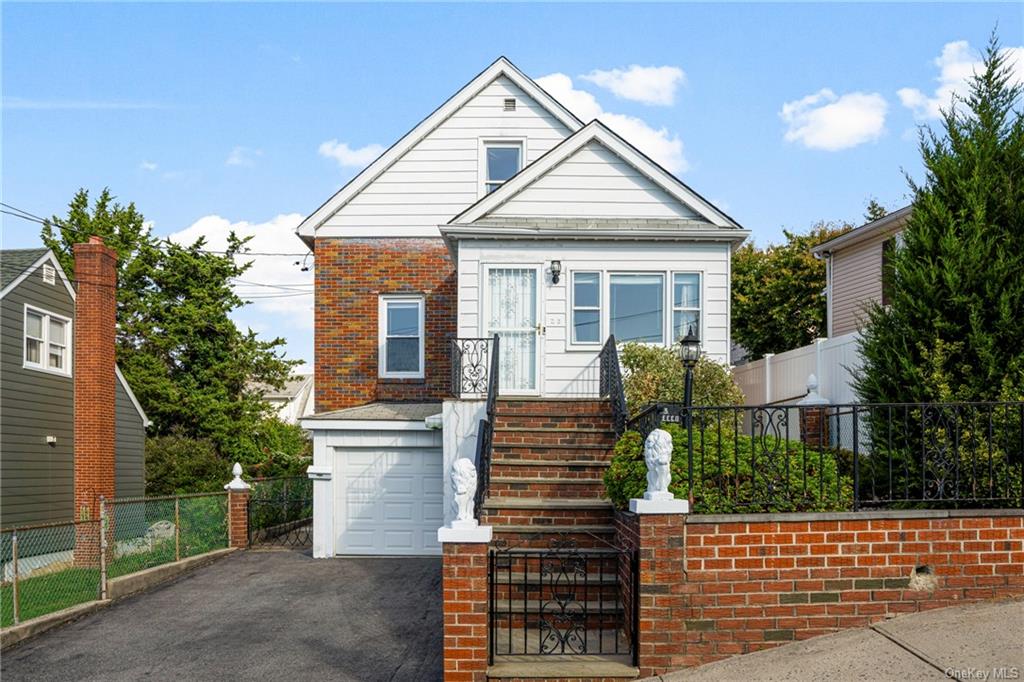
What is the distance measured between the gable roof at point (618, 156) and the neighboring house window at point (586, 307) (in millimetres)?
1785

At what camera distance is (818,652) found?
7148 millimetres

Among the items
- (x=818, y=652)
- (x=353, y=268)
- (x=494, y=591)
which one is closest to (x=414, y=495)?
(x=353, y=268)

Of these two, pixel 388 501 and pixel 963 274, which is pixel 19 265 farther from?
pixel 963 274

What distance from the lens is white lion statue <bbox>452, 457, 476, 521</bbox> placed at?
24.3ft

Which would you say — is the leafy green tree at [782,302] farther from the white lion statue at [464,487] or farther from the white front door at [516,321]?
the white lion statue at [464,487]

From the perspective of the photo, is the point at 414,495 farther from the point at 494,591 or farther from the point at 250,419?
the point at 250,419

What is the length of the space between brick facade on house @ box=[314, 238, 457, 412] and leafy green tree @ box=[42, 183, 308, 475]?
10.9m

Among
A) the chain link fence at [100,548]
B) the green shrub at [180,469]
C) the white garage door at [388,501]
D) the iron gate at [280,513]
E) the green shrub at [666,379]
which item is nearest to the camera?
the chain link fence at [100,548]

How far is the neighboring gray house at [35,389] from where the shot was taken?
61.3 ft

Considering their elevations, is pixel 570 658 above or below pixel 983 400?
below

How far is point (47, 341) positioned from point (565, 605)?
54.1 ft

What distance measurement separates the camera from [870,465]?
8.52 meters

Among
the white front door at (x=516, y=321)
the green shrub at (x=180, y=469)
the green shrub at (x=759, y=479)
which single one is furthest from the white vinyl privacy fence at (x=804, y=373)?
the green shrub at (x=180, y=469)

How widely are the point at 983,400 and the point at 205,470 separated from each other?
2275cm
